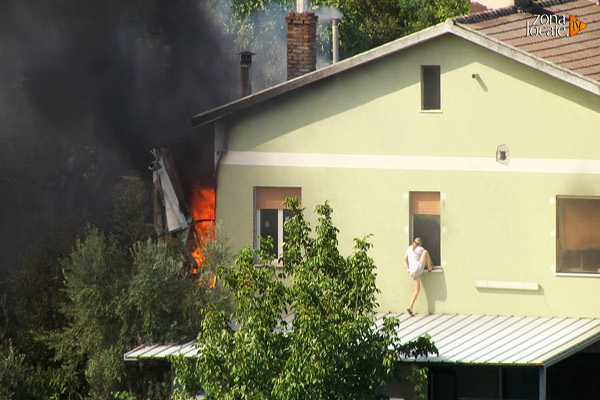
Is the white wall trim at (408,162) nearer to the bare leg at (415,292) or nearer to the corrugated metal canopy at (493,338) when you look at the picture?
the bare leg at (415,292)

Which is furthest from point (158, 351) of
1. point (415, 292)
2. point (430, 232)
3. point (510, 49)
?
point (510, 49)

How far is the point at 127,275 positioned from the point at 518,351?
774 cm

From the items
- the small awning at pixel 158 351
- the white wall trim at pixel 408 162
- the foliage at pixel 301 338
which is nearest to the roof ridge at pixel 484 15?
the white wall trim at pixel 408 162

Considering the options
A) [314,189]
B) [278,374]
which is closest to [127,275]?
[314,189]

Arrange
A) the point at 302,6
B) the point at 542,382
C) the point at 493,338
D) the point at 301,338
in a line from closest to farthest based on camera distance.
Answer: the point at 301,338
the point at 542,382
the point at 493,338
the point at 302,6

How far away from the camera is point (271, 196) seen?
2555 centimetres

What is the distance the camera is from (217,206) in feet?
84.6

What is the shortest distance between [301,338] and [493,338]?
553 centimetres

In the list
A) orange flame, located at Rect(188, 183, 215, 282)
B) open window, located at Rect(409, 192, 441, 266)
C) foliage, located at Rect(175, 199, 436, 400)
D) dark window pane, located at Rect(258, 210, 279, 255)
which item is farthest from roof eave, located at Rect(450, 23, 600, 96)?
orange flame, located at Rect(188, 183, 215, 282)

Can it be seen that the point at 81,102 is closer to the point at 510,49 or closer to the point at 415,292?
the point at 415,292

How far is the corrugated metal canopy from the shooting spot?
21625 mm

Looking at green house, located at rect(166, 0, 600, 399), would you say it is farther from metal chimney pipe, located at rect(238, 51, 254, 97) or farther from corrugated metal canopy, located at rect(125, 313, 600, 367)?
metal chimney pipe, located at rect(238, 51, 254, 97)

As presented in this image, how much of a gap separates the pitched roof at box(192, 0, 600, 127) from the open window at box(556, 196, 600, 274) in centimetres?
224

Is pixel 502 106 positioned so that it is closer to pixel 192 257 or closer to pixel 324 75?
pixel 324 75
